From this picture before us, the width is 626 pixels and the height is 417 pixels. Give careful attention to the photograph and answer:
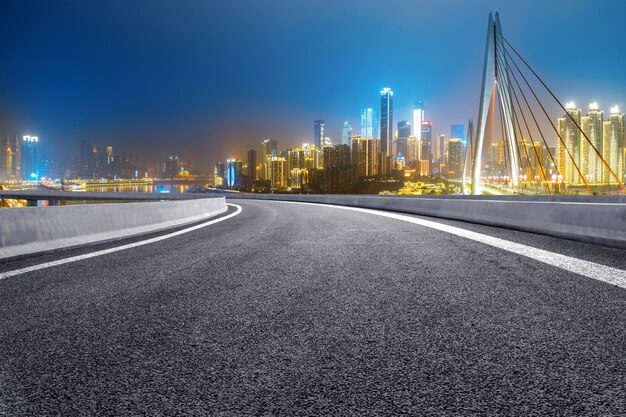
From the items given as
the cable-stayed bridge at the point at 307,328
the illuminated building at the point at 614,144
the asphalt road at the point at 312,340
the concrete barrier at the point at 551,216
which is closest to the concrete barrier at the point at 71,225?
the cable-stayed bridge at the point at 307,328

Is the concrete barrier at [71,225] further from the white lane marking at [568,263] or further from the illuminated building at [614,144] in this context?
the illuminated building at [614,144]

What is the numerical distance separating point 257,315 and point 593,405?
2.46m

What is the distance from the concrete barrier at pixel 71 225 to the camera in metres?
7.61

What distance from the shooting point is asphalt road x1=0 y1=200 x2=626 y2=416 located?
2455 mm

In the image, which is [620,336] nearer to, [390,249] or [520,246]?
[390,249]

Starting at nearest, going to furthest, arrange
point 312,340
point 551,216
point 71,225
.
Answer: point 312,340
point 71,225
point 551,216

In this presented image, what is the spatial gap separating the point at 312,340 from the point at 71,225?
23.6ft

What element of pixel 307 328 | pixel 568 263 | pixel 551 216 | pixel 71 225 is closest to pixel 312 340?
pixel 307 328

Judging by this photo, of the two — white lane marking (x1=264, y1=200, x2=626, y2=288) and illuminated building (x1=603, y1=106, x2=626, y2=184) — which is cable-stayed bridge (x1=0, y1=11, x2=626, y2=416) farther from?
illuminated building (x1=603, y1=106, x2=626, y2=184)

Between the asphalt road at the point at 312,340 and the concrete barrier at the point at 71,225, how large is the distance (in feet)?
5.71

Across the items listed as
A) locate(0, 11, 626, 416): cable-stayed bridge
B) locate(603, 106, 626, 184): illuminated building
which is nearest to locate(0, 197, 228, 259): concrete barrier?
locate(0, 11, 626, 416): cable-stayed bridge

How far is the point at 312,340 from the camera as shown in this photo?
11.2ft

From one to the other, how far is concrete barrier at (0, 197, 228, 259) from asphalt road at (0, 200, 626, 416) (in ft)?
5.71

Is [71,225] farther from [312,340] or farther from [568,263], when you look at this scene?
[568,263]
